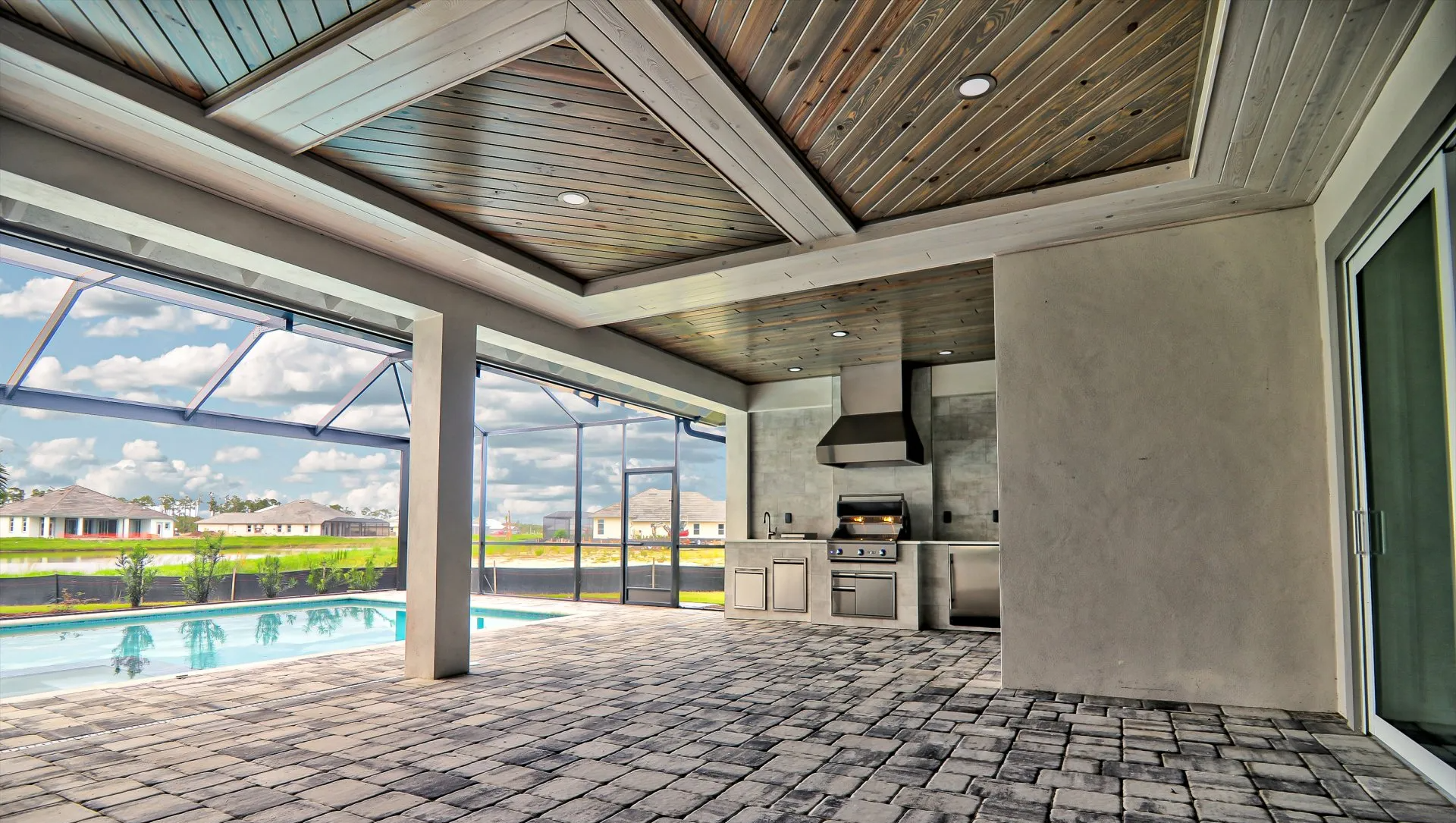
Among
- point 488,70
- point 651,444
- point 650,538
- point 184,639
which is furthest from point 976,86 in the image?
point 184,639

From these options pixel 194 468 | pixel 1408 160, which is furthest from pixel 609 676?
pixel 194 468

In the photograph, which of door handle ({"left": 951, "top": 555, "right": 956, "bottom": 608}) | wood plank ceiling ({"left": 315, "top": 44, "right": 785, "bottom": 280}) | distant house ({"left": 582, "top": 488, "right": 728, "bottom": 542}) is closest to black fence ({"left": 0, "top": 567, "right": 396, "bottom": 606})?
distant house ({"left": 582, "top": 488, "right": 728, "bottom": 542})

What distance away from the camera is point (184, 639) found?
7.98m

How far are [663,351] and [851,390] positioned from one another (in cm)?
225

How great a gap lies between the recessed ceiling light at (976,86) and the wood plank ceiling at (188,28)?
2.31 meters

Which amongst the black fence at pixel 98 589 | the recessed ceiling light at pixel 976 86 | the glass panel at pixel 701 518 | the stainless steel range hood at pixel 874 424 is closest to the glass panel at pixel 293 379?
the black fence at pixel 98 589

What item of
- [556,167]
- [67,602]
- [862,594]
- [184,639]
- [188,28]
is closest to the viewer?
[188,28]

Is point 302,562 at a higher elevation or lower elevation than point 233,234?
lower

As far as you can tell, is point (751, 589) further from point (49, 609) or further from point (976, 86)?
point (49, 609)

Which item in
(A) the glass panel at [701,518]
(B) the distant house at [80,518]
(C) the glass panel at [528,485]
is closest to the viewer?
(B) the distant house at [80,518]

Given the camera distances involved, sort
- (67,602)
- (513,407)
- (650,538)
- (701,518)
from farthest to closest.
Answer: (513,407) < (650,538) < (701,518) < (67,602)

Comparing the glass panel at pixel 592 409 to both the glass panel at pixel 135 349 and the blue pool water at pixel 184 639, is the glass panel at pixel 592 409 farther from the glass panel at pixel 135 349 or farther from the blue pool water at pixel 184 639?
the glass panel at pixel 135 349

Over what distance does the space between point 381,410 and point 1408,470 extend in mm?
11517

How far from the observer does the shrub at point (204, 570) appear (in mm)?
9984
